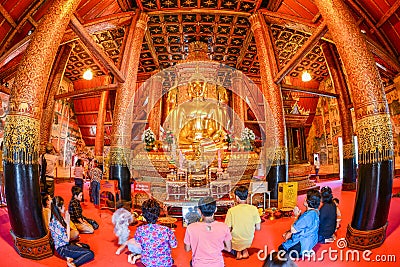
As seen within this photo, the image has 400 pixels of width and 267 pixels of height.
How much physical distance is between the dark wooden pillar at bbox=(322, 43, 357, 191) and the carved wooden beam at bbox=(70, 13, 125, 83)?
677 centimetres

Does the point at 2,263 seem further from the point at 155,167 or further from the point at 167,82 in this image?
the point at 167,82

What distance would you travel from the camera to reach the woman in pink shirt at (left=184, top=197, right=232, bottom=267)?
239 centimetres

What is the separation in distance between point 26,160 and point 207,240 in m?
2.55

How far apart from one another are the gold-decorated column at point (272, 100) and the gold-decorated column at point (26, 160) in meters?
5.10

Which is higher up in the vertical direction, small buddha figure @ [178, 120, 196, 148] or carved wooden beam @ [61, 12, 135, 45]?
carved wooden beam @ [61, 12, 135, 45]

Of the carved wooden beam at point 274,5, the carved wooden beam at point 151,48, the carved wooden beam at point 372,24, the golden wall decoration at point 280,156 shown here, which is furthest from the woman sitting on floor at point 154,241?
the carved wooden beam at point 151,48

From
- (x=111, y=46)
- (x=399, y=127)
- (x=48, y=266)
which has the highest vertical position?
(x=111, y=46)

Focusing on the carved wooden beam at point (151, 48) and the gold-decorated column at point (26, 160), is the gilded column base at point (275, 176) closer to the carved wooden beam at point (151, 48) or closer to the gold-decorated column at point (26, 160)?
the gold-decorated column at point (26, 160)

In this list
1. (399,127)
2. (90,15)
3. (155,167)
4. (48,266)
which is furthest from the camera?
(399,127)

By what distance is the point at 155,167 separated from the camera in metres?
7.74

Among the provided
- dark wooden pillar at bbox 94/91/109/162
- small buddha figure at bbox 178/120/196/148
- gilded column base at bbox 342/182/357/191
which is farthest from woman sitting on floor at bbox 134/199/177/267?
dark wooden pillar at bbox 94/91/109/162

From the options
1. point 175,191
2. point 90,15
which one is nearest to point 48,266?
point 175,191

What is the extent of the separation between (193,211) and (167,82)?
30.2 feet

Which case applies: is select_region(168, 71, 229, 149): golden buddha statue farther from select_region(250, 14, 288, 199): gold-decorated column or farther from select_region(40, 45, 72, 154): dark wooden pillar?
select_region(40, 45, 72, 154): dark wooden pillar
